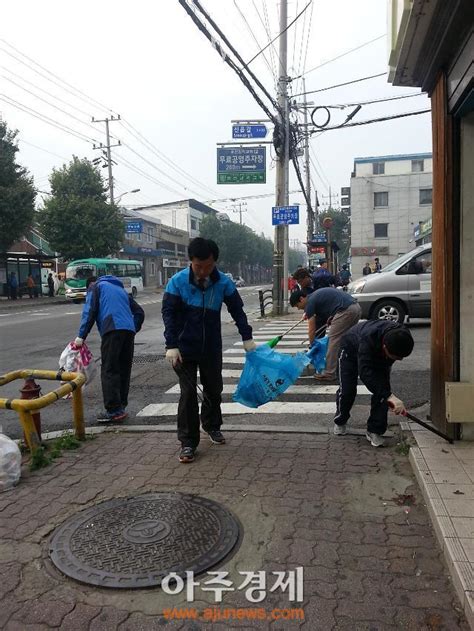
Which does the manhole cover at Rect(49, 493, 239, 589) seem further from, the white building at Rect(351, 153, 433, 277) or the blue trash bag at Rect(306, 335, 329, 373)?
the white building at Rect(351, 153, 433, 277)

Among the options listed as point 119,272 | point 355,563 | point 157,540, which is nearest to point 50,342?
point 157,540

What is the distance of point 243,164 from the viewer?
682 inches

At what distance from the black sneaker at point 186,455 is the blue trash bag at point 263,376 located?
0.68 meters

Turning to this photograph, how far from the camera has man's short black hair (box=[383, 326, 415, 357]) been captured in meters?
3.66

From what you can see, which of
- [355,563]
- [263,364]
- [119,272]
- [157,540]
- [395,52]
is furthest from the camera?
[119,272]

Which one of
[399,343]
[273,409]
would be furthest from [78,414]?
[399,343]

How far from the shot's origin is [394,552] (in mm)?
2725

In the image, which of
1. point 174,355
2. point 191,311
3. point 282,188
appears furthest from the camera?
point 282,188

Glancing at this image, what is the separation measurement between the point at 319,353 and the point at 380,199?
141 feet

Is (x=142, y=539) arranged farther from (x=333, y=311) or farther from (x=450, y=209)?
(x=333, y=311)

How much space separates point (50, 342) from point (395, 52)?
998cm

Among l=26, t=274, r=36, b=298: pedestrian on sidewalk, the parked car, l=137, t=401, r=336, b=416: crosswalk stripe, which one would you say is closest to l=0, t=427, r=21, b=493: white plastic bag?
l=137, t=401, r=336, b=416: crosswalk stripe

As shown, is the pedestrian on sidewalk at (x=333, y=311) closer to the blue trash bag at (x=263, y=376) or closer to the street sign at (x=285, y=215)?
the blue trash bag at (x=263, y=376)

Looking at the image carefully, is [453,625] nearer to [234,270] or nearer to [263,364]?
[263,364]
